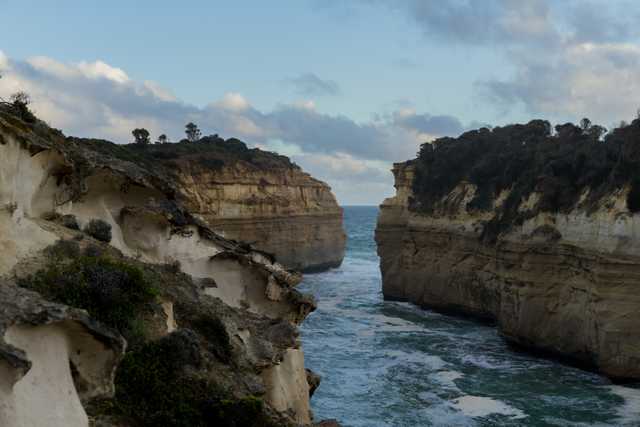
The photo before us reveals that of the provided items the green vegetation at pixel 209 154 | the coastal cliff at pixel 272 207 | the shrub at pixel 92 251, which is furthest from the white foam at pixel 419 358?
the green vegetation at pixel 209 154

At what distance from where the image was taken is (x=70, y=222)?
1230 cm

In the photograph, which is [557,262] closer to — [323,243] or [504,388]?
[504,388]

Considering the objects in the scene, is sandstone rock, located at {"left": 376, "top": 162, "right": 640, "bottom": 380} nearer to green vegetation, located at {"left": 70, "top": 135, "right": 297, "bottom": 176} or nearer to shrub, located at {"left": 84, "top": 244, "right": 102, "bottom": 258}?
shrub, located at {"left": 84, "top": 244, "right": 102, "bottom": 258}

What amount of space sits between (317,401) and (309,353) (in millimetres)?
6368

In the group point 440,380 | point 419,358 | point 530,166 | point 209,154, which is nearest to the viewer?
point 440,380

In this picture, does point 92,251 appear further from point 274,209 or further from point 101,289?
point 274,209

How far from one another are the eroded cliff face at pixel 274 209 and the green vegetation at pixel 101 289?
30.1m

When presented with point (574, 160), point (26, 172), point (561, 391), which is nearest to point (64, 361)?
point (26, 172)

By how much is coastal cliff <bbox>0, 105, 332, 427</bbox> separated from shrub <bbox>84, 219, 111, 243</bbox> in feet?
0.13

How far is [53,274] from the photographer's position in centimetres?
961

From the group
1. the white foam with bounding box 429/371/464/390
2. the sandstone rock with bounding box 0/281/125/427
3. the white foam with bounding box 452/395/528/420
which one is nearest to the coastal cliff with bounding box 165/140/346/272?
the white foam with bounding box 429/371/464/390

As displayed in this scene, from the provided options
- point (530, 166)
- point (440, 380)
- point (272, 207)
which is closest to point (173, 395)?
point (440, 380)

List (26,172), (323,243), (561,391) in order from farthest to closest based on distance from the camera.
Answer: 1. (323,243)
2. (561,391)
3. (26,172)

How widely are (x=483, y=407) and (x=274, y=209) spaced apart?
124 ft
